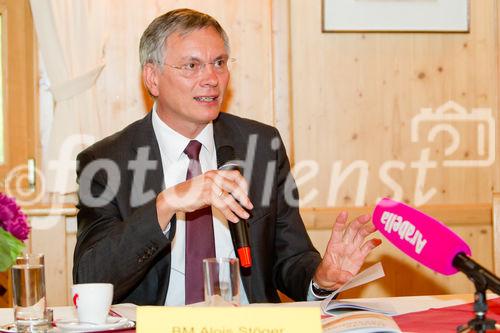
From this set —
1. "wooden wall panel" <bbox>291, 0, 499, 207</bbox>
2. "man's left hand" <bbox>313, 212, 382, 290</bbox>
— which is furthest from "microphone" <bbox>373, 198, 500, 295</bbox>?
"wooden wall panel" <bbox>291, 0, 499, 207</bbox>

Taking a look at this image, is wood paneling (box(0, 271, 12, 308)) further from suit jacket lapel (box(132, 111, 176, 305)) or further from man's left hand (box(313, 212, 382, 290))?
man's left hand (box(313, 212, 382, 290))

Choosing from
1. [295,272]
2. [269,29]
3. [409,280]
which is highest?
[269,29]

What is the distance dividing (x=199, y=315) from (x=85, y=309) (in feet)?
1.47

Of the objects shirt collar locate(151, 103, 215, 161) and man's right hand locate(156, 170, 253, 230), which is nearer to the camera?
man's right hand locate(156, 170, 253, 230)

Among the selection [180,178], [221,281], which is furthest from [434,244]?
[180,178]

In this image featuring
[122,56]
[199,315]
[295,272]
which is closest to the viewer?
[199,315]

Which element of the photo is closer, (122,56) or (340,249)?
(340,249)

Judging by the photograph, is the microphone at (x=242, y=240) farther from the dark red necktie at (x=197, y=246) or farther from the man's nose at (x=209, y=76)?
the man's nose at (x=209, y=76)

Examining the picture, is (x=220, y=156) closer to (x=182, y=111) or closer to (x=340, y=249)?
(x=182, y=111)

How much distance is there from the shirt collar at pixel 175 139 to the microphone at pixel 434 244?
110 cm

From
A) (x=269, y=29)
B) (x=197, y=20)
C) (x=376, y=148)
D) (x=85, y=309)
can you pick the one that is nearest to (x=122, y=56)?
(x=269, y=29)

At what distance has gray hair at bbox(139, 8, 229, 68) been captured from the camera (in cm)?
244

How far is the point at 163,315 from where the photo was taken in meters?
1.28

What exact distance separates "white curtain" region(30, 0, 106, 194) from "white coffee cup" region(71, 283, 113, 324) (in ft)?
5.44
